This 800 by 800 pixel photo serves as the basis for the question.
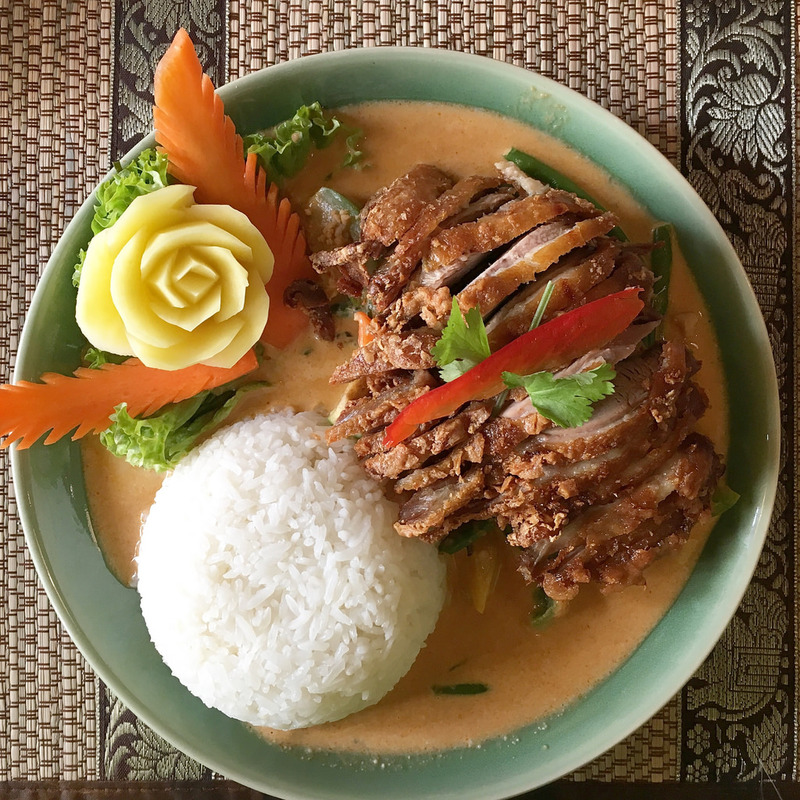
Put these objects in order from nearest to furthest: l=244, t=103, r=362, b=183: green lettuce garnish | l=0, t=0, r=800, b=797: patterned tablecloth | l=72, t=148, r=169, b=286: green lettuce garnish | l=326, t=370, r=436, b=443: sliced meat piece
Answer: l=326, t=370, r=436, b=443: sliced meat piece, l=72, t=148, r=169, b=286: green lettuce garnish, l=244, t=103, r=362, b=183: green lettuce garnish, l=0, t=0, r=800, b=797: patterned tablecloth

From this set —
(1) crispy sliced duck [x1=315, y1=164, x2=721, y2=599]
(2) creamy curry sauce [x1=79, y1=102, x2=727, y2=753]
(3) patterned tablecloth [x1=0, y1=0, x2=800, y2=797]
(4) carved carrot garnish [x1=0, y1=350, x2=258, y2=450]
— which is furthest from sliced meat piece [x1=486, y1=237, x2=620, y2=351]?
(4) carved carrot garnish [x1=0, y1=350, x2=258, y2=450]

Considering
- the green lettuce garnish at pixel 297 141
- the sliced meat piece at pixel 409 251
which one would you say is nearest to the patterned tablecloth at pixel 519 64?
the green lettuce garnish at pixel 297 141

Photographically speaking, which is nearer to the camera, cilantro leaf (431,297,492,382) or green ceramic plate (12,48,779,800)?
cilantro leaf (431,297,492,382)

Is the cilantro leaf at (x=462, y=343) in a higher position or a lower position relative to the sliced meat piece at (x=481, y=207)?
lower

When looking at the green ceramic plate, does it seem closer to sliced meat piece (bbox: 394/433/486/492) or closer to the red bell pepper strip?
the red bell pepper strip

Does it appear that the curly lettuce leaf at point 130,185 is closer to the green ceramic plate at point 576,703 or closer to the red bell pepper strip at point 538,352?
the green ceramic plate at point 576,703

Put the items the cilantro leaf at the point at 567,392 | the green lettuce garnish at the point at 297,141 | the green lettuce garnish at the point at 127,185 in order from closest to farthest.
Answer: the cilantro leaf at the point at 567,392, the green lettuce garnish at the point at 127,185, the green lettuce garnish at the point at 297,141

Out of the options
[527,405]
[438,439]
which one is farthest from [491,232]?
[438,439]
